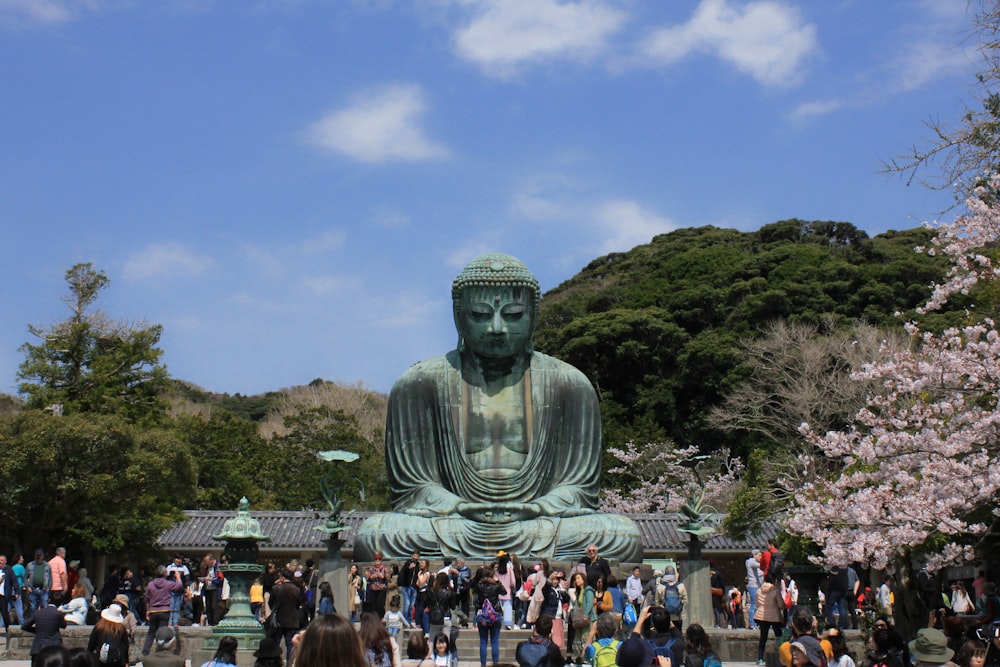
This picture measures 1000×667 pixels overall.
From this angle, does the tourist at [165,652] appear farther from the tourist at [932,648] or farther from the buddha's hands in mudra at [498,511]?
the buddha's hands in mudra at [498,511]

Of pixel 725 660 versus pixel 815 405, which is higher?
pixel 815 405

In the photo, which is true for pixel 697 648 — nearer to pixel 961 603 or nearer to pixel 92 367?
pixel 961 603

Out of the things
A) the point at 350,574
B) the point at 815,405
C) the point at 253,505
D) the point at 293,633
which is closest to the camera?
the point at 293,633

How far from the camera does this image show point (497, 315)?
16922 millimetres

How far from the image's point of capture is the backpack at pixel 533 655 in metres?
7.01

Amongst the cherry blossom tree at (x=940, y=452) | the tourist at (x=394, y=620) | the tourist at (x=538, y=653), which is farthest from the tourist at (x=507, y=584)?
the tourist at (x=538, y=653)

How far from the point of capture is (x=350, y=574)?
15.0 m

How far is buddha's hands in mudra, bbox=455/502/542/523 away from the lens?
52.8 feet

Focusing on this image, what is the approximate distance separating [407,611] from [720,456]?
22170 millimetres

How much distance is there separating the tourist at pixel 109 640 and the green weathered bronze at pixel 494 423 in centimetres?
850

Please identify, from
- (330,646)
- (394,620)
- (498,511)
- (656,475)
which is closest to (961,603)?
(498,511)

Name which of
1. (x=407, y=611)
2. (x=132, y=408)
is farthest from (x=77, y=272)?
(x=407, y=611)

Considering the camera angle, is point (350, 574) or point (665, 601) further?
point (350, 574)

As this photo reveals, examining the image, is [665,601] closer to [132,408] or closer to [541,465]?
[541,465]
